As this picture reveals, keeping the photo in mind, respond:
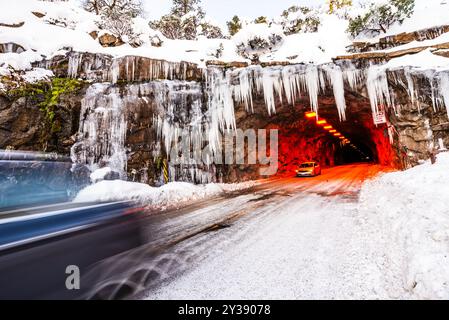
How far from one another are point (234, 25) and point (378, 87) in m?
20.7

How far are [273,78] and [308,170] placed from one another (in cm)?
895

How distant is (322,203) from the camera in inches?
333

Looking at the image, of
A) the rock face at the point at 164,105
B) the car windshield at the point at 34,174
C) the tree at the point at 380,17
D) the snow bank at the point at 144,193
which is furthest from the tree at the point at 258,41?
the car windshield at the point at 34,174

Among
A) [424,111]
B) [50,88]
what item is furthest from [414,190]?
[50,88]

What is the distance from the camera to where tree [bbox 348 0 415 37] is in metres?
17.5

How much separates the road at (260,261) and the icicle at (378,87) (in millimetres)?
11896

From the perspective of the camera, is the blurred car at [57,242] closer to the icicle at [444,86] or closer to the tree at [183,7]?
the icicle at [444,86]

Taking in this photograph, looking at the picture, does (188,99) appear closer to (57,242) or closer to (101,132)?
(101,132)

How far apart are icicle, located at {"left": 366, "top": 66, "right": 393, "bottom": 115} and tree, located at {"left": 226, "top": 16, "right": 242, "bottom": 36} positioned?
18890mm

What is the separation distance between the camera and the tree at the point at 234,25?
28.5m

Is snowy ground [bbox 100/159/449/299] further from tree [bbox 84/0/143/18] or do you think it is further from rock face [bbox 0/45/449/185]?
tree [bbox 84/0/143/18]

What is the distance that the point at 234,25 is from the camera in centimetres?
2872

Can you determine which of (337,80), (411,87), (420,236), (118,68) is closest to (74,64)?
(118,68)

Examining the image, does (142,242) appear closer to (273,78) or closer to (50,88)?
(273,78)
